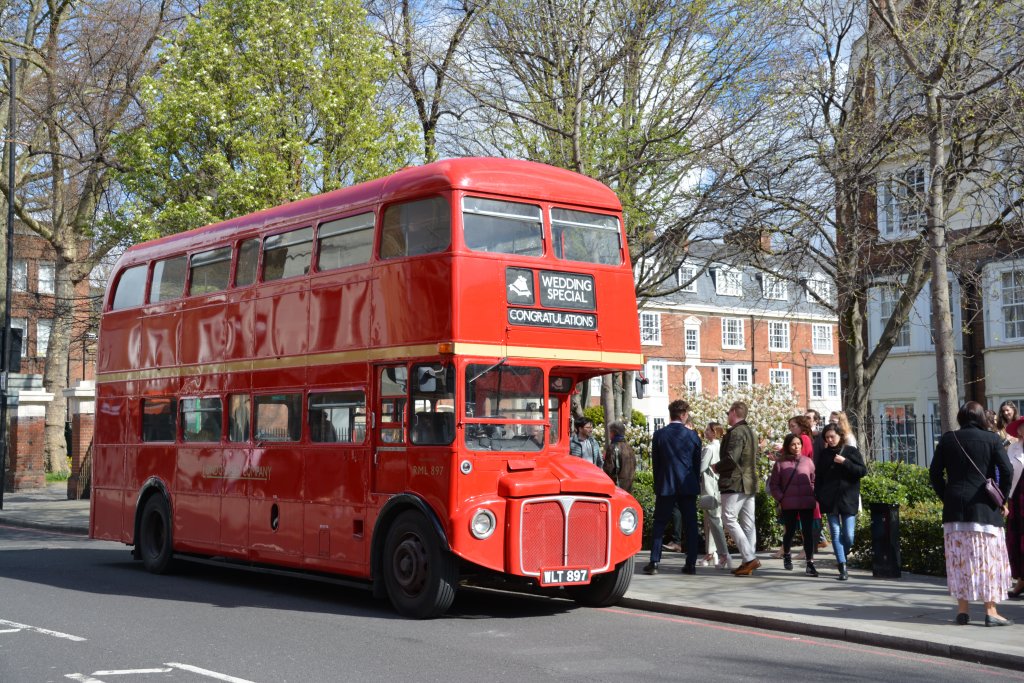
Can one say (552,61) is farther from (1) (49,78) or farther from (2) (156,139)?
(1) (49,78)

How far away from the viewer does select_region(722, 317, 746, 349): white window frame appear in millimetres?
67438

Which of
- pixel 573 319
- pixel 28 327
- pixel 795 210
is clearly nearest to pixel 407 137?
pixel 795 210

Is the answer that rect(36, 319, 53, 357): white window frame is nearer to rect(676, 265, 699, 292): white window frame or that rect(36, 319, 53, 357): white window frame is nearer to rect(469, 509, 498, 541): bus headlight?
rect(676, 265, 699, 292): white window frame

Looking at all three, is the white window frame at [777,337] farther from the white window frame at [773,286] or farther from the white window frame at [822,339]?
the white window frame at [773,286]

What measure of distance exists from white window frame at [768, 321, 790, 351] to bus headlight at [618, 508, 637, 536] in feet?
192

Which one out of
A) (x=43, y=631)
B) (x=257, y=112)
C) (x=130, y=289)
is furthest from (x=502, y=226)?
(x=257, y=112)

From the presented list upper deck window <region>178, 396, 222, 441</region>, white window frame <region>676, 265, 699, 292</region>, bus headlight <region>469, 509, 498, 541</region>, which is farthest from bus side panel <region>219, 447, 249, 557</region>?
white window frame <region>676, 265, 699, 292</region>

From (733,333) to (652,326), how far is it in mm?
7447

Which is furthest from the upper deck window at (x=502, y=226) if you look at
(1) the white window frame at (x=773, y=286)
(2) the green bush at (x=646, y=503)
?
(1) the white window frame at (x=773, y=286)

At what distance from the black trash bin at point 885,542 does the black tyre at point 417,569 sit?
5.26 meters

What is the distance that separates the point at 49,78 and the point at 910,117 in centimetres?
2359

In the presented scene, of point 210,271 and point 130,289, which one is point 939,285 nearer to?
point 210,271

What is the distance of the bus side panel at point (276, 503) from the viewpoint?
13195 mm

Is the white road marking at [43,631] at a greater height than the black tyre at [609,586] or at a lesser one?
lesser
